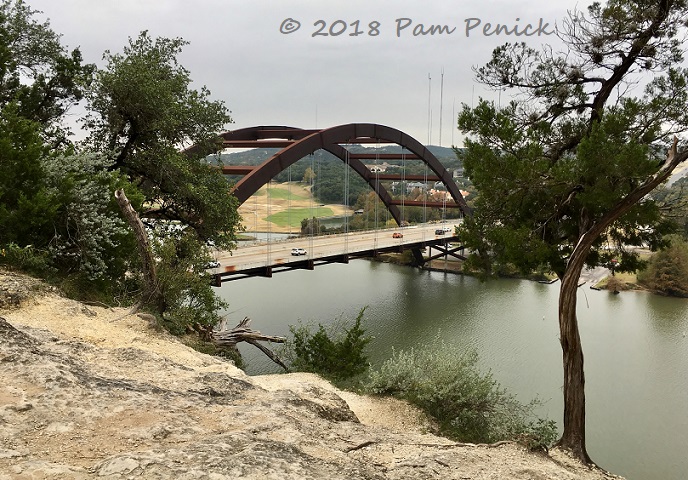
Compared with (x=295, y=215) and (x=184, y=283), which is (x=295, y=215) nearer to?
(x=295, y=215)

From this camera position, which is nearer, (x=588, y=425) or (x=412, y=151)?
(x=588, y=425)

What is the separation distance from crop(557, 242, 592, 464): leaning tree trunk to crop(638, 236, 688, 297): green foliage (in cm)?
2697

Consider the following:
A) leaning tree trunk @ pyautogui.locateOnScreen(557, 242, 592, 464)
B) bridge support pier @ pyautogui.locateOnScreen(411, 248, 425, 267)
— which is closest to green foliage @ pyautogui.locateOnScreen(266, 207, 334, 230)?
bridge support pier @ pyautogui.locateOnScreen(411, 248, 425, 267)

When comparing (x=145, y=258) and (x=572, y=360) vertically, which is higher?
(x=145, y=258)

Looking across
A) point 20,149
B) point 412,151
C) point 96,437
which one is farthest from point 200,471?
point 412,151

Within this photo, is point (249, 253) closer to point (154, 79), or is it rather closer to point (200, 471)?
point (154, 79)

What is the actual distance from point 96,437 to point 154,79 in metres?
10.2

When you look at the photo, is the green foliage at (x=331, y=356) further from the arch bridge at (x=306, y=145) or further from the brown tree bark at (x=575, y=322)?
the arch bridge at (x=306, y=145)

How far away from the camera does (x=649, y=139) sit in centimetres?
705

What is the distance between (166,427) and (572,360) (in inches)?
227

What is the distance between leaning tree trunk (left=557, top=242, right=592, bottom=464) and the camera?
6.80 metres

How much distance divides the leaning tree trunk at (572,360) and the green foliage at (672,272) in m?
27.0

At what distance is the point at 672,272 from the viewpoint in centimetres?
3023

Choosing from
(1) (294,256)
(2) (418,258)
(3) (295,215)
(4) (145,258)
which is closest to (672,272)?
(2) (418,258)
